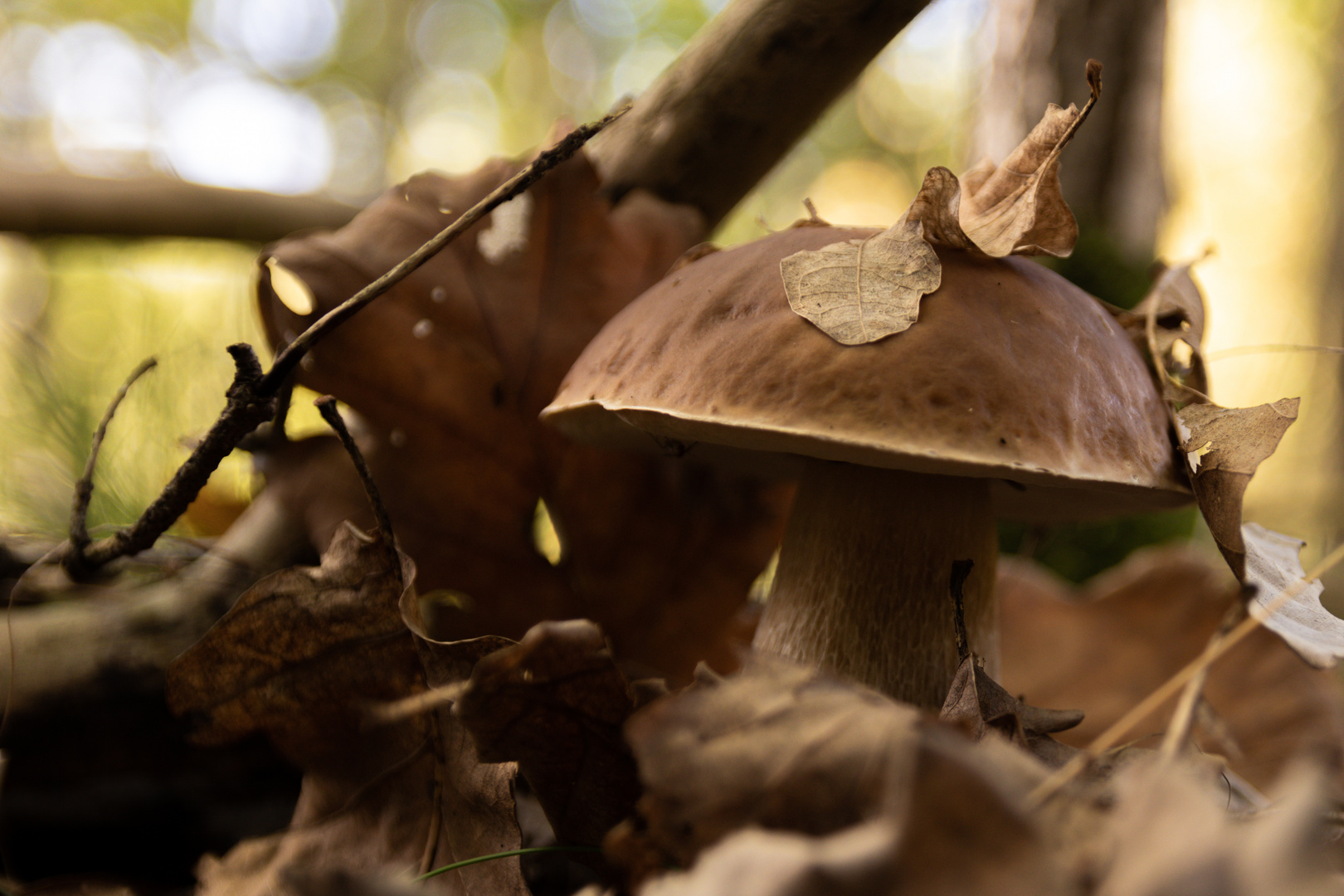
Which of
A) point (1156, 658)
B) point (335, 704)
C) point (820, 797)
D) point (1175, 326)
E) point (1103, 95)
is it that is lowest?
point (1156, 658)

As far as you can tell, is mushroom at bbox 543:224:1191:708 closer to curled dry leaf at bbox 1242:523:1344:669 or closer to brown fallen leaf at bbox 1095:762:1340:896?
curled dry leaf at bbox 1242:523:1344:669

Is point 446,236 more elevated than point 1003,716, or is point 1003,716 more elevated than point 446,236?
point 446,236

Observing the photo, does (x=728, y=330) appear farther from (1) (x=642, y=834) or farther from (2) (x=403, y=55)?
(2) (x=403, y=55)

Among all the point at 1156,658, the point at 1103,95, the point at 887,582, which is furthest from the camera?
the point at 1103,95

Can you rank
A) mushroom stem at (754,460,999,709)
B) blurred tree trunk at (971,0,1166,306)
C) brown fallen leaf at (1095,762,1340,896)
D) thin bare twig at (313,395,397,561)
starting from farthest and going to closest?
blurred tree trunk at (971,0,1166,306)
mushroom stem at (754,460,999,709)
thin bare twig at (313,395,397,561)
brown fallen leaf at (1095,762,1340,896)

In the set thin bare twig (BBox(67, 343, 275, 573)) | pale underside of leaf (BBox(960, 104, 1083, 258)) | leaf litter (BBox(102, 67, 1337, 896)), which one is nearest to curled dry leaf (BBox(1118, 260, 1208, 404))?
leaf litter (BBox(102, 67, 1337, 896))

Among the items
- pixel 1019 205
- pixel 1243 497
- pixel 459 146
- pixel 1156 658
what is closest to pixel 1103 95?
pixel 1156 658

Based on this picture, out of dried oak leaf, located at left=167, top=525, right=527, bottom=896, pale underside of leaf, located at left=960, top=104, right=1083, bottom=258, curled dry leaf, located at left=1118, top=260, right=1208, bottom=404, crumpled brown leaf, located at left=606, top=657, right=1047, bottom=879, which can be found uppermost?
pale underside of leaf, located at left=960, top=104, right=1083, bottom=258

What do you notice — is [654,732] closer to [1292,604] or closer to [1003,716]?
[1003,716]
